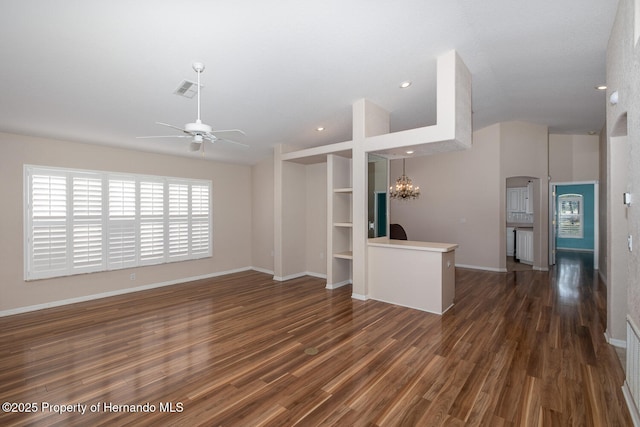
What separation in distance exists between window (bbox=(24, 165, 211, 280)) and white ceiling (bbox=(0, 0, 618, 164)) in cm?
73

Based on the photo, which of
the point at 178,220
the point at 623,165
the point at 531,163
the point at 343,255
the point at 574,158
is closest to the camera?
the point at 623,165

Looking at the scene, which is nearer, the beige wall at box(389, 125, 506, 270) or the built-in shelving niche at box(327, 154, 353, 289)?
the built-in shelving niche at box(327, 154, 353, 289)

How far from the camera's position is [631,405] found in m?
2.07

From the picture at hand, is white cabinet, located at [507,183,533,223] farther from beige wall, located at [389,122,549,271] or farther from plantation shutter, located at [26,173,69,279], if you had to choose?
plantation shutter, located at [26,173,69,279]

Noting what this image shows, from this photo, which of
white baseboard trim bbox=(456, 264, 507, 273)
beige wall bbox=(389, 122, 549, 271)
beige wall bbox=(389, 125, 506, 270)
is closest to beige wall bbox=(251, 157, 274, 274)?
beige wall bbox=(389, 125, 506, 270)

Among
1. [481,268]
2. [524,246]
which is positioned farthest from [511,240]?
[481,268]

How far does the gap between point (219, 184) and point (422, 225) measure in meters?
5.42

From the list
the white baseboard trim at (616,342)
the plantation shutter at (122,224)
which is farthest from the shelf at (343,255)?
the plantation shutter at (122,224)

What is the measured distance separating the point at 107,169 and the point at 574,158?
10.7 metres

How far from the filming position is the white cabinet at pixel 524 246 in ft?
24.1

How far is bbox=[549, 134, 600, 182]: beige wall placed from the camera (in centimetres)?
755

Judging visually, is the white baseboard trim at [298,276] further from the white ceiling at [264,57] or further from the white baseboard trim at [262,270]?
the white ceiling at [264,57]

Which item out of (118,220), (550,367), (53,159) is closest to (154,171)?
(118,220)

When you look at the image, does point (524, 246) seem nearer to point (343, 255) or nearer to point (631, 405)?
point (343, 255)
